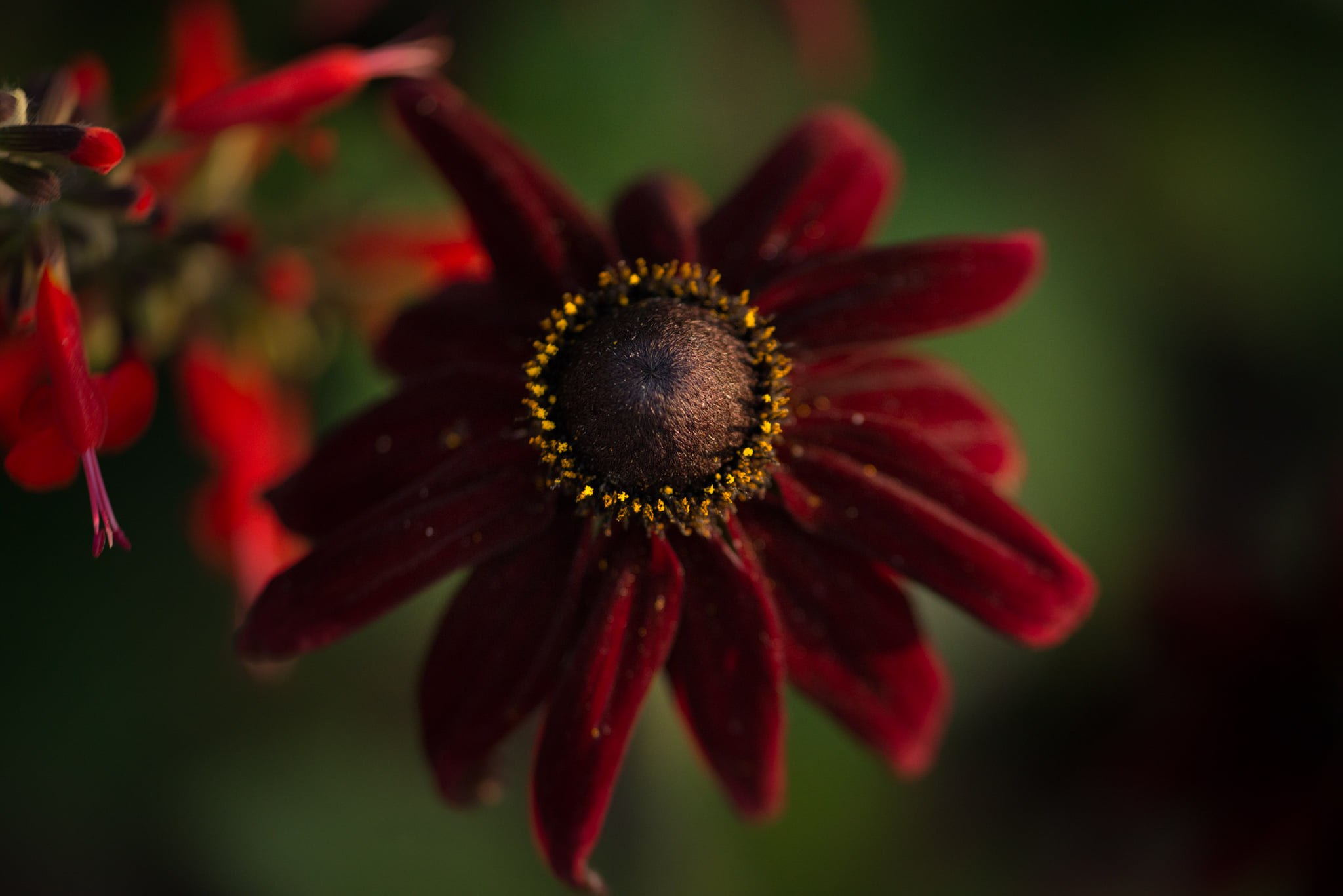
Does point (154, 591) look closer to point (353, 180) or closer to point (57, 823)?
point (57, 823)

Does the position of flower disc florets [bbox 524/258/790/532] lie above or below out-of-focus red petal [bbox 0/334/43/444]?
above

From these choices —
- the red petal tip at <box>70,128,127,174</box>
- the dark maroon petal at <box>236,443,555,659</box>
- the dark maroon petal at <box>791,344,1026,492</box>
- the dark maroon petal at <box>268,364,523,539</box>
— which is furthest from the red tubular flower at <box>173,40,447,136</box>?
the dark maroon petal at <box>791,344,1026,492</box>

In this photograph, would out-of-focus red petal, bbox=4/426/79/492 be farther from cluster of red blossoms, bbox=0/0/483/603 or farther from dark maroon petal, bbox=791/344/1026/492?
dark maroon petal, bbox=791/344/1026/492

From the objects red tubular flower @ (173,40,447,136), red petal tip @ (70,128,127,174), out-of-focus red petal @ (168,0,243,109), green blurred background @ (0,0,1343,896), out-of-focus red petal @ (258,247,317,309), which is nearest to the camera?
red petal tip @ (70,128,127,174)

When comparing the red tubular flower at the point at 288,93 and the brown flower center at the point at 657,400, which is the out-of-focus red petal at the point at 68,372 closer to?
the red tubular flower at the point at 288,93

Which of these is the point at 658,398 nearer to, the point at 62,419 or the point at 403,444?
the point at 403,444
